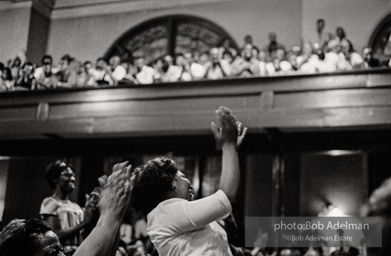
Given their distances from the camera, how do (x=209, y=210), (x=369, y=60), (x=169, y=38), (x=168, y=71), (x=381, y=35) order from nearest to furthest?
(x=209, y=210)
(x=369, y=60)
(x=168, y=71)
(x=381, y=35)
(x=169, y=38)

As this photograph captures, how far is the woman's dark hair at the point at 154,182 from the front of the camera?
7.28 feet

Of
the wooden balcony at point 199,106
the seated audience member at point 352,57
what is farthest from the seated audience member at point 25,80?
the seated audience member at point 352,57

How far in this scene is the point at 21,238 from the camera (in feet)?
5.94

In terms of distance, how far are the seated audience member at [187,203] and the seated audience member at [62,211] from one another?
6.06 feet

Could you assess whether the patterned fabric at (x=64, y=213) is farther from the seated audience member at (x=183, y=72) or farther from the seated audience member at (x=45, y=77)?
the seated audience member at (x=45, y=77)

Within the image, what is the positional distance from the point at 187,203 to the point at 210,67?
5706 millimetres

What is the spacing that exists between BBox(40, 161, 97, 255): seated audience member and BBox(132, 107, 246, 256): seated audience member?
185cm

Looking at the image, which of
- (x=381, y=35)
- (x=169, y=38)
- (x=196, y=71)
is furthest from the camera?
(x=169, y=38)

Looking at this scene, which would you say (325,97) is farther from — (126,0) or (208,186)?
(126,0)

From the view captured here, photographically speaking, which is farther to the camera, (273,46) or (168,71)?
(273,46)

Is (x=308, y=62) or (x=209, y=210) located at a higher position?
(x=308, y=62)

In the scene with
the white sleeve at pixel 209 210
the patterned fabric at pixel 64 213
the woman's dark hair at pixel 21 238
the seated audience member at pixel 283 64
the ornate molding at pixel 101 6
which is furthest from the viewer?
the ornate molding at pixel 101 6

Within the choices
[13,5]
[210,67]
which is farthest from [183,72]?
[13,5]

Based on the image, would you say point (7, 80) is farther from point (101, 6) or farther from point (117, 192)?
point (117, 192)
